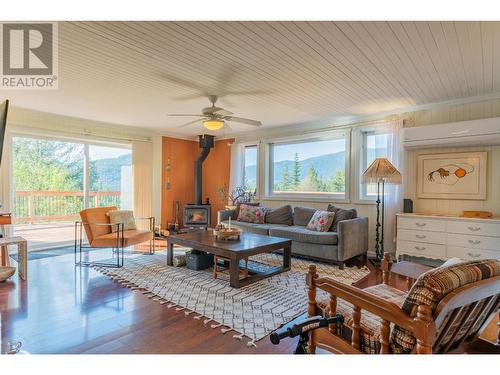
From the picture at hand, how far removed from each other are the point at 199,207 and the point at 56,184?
8.98ft

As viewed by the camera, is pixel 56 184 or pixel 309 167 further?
pixel 309 167

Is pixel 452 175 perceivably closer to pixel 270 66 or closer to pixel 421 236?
pixel 421 236

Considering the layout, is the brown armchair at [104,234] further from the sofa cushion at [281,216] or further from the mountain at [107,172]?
the sofa cushion at [281,216]

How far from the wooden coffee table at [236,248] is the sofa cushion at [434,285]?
79.3 inches

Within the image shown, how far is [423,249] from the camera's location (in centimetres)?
401

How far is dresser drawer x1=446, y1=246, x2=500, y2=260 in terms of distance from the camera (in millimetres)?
3527

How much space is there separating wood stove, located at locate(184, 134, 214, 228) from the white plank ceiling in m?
1.94

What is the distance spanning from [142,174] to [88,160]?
41.3 inches

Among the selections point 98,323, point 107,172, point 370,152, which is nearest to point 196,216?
point 107,172

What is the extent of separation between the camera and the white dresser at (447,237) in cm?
355

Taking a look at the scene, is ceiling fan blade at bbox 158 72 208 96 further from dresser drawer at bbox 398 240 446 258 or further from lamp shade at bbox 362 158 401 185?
dresser drawer at bbox 398 240 446 258

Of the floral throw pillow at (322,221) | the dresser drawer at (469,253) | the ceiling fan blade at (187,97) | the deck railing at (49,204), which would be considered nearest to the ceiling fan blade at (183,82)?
the ceiling fan blade at (187,97)

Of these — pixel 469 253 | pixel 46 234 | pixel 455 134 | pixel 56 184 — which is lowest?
pixel 46 234

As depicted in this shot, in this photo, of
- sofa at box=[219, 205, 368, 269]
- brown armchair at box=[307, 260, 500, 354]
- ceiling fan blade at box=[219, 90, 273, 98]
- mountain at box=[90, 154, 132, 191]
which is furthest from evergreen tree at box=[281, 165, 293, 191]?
brown armchair at box=[307, 260, 500, 354]
